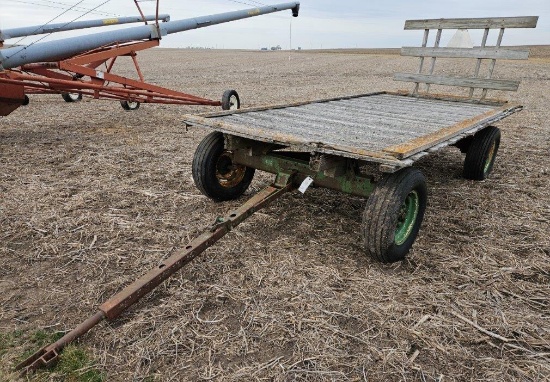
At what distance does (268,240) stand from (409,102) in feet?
12.0

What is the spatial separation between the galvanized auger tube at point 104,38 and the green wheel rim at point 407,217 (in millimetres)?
5083

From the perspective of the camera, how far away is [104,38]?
6.41m

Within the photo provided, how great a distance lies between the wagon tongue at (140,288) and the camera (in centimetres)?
197

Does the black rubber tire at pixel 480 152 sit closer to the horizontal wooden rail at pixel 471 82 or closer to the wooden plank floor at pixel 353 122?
the wooden plank floor at pixel 353 122

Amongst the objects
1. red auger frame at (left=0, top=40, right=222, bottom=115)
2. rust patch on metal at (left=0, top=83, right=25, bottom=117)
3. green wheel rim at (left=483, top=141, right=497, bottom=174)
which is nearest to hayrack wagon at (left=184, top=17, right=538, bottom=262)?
green wheel rim at (left=483, top=141, right=497, bottom=174)

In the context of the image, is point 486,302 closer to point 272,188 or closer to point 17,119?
point 272,188

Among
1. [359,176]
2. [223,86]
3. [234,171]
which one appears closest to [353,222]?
[359,176]

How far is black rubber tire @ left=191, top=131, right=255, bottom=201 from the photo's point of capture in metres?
3.63

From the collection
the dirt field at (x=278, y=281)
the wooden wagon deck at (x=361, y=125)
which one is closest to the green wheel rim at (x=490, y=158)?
the dirt field at (x=278, y=281)

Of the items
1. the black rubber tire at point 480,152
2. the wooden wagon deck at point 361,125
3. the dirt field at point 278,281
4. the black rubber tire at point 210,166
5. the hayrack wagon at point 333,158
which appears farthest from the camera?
the black rubber tire at point 480,152

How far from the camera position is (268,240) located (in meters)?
3.32

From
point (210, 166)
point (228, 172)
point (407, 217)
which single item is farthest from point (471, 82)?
point (210, 166)

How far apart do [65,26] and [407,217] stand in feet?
23.4

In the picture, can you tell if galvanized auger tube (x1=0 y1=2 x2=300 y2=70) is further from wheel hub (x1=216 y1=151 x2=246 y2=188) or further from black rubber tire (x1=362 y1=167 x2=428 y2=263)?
black rubber tire (x1=362 y1=167 x2=428 y2=263)
